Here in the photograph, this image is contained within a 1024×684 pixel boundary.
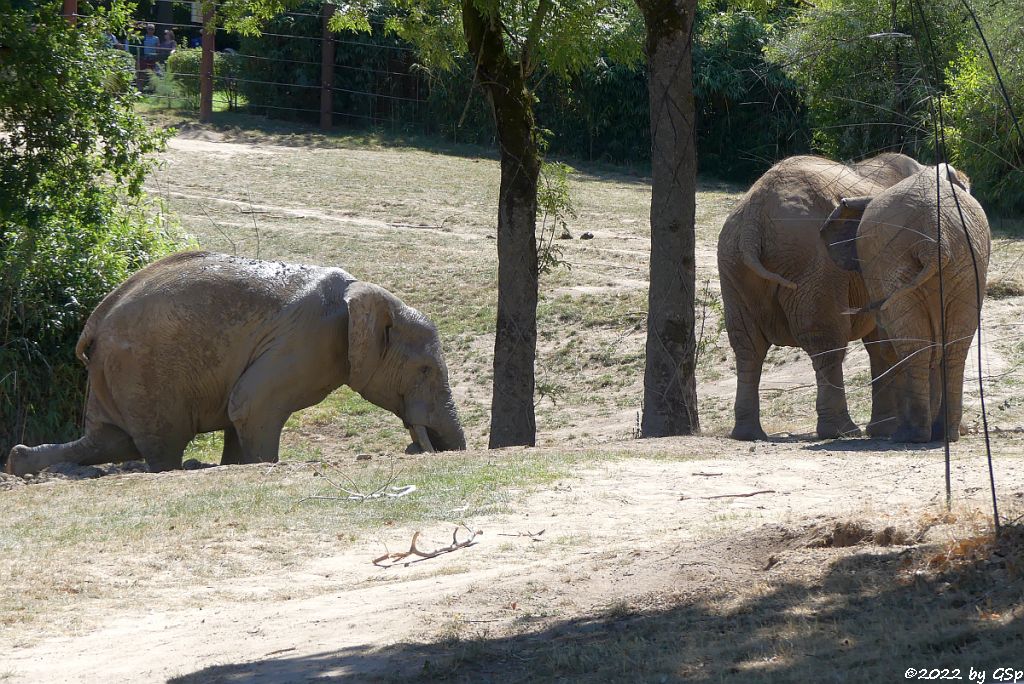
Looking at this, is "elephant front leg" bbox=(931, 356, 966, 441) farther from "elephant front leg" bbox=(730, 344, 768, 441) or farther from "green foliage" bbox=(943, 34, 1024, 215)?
"green foliage" bbox=(943, 34, 1024, 215)

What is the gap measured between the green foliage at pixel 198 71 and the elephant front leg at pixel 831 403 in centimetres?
2348

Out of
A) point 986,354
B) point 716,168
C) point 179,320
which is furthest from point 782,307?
point 716,168

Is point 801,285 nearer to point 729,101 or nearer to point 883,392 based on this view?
point 883,392

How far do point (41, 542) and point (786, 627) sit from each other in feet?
15.8

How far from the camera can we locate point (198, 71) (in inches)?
1251

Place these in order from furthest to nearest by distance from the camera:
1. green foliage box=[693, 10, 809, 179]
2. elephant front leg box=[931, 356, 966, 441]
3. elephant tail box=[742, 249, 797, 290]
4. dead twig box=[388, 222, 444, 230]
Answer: green foliage box=[693, 10, 809, 179], dead twig box=[388, 222, 444, 230], elephant tail box=[742, 249, 797, 290], elephant front leg box=[931, 356, 966, 441]

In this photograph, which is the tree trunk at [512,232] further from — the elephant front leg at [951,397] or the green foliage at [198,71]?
the green foliage at [198,71]

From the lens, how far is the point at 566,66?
12.1 meters

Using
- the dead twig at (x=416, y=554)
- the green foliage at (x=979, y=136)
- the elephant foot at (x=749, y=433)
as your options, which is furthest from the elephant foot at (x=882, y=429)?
the dead twig at (x=416, y=554)

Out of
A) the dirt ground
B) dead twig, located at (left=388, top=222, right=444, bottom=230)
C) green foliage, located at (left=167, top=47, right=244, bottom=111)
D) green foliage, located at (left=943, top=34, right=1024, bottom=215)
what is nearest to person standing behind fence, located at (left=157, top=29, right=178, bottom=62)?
green foliage, located at (left=167, top=47, right=244, bottom=111)

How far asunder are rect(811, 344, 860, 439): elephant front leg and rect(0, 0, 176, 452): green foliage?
726 centimetres

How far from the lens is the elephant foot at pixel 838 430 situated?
10531mm

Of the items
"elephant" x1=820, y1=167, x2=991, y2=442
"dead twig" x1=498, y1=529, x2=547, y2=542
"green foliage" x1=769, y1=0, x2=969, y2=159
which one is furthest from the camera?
"elephant" x1=820, y1=167, x2=991, y2=442

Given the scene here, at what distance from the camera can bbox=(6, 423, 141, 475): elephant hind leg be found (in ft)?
38.0
